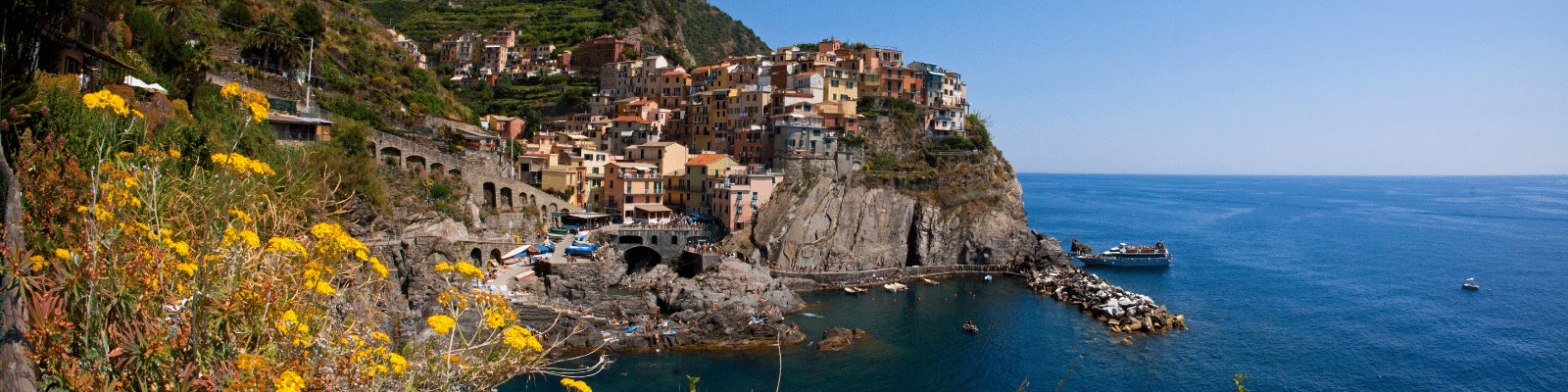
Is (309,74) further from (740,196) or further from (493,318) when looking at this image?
(493,318)

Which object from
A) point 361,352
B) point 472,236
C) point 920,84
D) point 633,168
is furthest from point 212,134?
point 920,84

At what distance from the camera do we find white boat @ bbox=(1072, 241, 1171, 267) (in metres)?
56.9

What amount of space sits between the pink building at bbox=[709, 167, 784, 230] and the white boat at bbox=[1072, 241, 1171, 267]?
24.2m

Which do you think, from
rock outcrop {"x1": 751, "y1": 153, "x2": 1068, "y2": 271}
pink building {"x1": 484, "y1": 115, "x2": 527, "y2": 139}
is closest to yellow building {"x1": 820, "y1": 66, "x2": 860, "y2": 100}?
rock outcrop {"x1": 751, "y1": 153, "x2": 1068, "y2": 271}

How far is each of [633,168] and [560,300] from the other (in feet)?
58.4

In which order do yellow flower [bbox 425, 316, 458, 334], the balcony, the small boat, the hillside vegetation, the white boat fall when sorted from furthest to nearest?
the hillside vegetation, the white boat, the balcony, the small boat, yellow flower [bbox 425, 316, 458, 334]

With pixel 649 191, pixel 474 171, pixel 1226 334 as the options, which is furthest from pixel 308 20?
pixel 1226 334

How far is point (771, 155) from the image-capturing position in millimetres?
55625

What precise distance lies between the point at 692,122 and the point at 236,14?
30519 mm

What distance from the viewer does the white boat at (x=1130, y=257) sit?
56.9 meters

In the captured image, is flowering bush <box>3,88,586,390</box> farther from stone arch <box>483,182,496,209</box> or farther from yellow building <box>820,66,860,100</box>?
yellow building <box>820,66,860,100</box>

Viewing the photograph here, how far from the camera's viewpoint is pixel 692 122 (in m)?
62.2

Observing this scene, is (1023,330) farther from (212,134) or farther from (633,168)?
(212,134)

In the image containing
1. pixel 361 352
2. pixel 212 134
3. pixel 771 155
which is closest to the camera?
pixel 361 352
